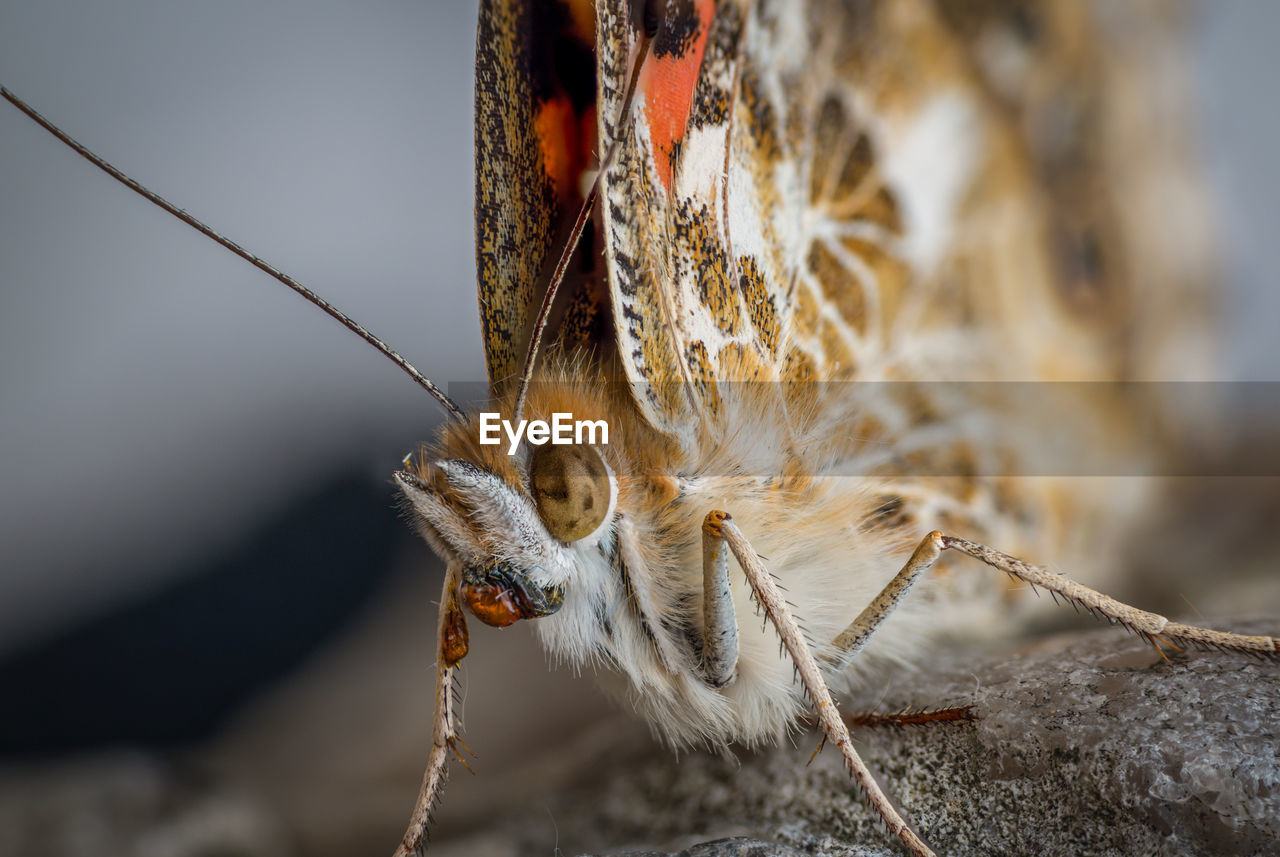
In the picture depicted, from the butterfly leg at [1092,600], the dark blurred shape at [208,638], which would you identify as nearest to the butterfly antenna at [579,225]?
the butterfly leg at [1092,600]

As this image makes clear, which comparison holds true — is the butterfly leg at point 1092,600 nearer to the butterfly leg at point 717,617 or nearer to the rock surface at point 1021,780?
the rock surface at point 1021,780

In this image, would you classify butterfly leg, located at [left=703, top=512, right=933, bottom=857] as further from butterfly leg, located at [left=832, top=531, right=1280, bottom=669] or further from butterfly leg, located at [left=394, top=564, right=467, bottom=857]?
butterfly leg, located at [left=394, top=564, right=467, bottom=857]

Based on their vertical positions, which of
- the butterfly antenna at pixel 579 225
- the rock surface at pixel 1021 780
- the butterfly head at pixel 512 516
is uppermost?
the butterfly antenna at pixel 579 225

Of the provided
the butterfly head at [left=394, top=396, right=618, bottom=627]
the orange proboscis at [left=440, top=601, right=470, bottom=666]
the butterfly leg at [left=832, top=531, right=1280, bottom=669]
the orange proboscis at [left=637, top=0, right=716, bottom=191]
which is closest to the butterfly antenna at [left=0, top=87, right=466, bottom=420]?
the butterfly head at [left=394, top=396, right=618, bottom=627]

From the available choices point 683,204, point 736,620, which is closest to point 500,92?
point 683,204

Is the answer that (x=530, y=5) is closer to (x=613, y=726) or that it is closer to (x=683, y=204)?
(x=683, y=204)

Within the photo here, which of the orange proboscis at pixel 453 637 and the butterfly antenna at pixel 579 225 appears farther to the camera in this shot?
the orange proboscis at pixel 453 637

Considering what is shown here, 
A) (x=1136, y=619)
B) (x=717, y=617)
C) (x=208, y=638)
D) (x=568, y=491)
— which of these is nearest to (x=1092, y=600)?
(x=1136, y=619)
